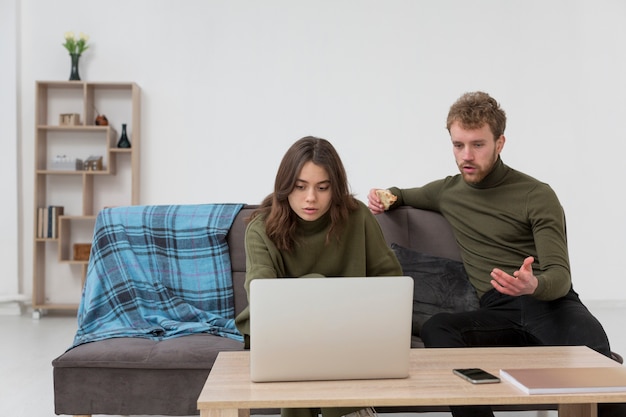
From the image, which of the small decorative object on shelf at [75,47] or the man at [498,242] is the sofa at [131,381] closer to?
the man at [498,242]

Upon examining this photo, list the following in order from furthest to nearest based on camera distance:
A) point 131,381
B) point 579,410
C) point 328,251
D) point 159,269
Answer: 1. point 159,269
2. point 131,381
3. point 328,251
4. point 579,410

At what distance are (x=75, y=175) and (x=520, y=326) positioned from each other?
4.02 m

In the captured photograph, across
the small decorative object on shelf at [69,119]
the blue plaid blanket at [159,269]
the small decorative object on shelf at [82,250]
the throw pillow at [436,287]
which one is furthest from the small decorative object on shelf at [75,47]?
the throw pillow at [436,287]

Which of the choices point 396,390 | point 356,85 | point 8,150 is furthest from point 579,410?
point 8,150

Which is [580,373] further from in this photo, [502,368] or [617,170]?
[617,170]

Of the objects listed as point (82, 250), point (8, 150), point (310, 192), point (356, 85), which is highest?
point (356, 85)

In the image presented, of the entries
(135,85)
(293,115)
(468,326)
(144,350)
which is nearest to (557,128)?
(293,115)

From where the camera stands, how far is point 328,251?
2105 mm

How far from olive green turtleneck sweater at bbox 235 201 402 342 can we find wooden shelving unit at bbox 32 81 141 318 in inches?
136

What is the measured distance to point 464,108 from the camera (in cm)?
242

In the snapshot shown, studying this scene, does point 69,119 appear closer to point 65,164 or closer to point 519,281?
point 65,164

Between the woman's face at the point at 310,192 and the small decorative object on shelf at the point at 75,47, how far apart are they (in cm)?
374

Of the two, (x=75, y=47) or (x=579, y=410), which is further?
(x=75, y=47)

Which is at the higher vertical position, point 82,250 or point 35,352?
point 82,250
